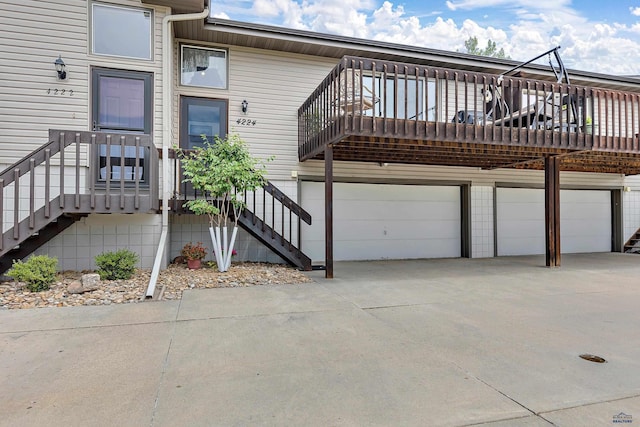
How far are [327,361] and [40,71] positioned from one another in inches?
258

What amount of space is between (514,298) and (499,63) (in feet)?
20.8

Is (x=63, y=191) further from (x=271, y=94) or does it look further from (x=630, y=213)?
(x=630, y=213)

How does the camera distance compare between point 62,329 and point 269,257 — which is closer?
point 62,329

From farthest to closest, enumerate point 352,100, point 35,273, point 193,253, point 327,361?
point 193,253 < point 352,100 < point 35,273 < point 327,361

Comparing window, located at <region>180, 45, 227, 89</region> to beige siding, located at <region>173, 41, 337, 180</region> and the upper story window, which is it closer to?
beige siding, located at <region>173, 41, 337, 180</region>

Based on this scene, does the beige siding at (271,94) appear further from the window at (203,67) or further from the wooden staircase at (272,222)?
the wooden staircase at (272,222)

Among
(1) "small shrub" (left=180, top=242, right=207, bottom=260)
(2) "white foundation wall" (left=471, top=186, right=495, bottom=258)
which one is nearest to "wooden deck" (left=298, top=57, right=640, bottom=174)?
(2) "white foundation wall" (left=471, top=186, right=495, bottom=258)

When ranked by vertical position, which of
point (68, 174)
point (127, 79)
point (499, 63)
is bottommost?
point (68, 174)

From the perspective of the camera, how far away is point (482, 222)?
897 centimetres

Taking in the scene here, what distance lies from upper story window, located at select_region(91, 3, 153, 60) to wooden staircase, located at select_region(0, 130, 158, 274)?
169 cm

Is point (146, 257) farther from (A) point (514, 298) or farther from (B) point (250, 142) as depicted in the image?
(A) point (514, 298)

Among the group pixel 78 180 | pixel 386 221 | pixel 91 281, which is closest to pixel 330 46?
pixel 386 221

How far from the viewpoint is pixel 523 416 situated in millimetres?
1910

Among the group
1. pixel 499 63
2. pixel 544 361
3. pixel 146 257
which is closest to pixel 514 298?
pixel 544 361
